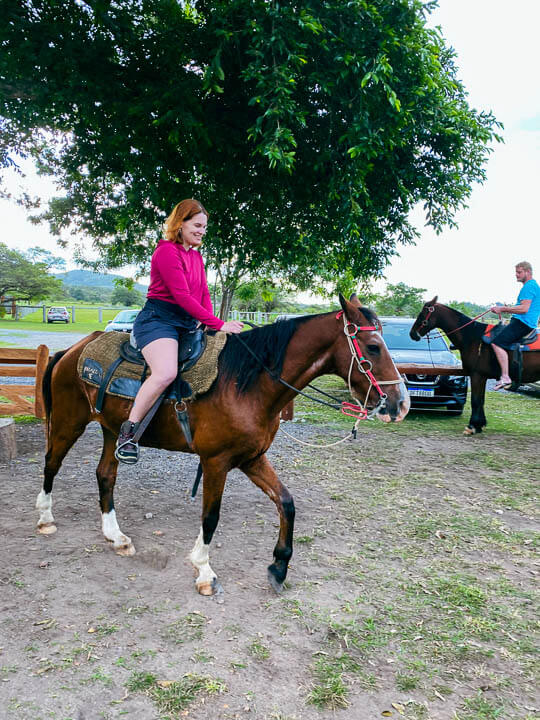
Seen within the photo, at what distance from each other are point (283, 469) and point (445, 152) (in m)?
6.82

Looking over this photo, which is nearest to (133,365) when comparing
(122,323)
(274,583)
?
(274,583)

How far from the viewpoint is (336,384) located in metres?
14.5

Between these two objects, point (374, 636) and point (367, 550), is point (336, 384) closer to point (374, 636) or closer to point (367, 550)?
point (367, 550)

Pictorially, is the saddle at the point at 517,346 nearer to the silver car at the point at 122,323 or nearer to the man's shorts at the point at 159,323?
the man's shorts at the point at 159,323

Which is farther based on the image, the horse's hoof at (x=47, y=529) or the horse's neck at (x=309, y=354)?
the horse's hoof at (x=47, y=529)

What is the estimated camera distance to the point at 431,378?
404 inches

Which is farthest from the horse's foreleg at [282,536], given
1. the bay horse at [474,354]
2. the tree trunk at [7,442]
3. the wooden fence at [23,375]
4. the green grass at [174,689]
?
the bay horse at [474,354]

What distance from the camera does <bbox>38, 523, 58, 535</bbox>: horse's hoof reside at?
4375mm

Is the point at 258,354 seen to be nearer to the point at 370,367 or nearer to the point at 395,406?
the point at 370,367

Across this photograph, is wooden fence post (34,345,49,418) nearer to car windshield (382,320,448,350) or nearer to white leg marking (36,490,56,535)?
white leg marking (36,490,56,535)

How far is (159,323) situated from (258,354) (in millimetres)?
792

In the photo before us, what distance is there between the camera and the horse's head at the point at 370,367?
3375 mm

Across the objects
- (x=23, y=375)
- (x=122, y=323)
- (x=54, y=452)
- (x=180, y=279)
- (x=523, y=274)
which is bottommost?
(x=54, y=452)

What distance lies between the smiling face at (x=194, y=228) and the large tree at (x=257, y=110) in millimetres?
3369
